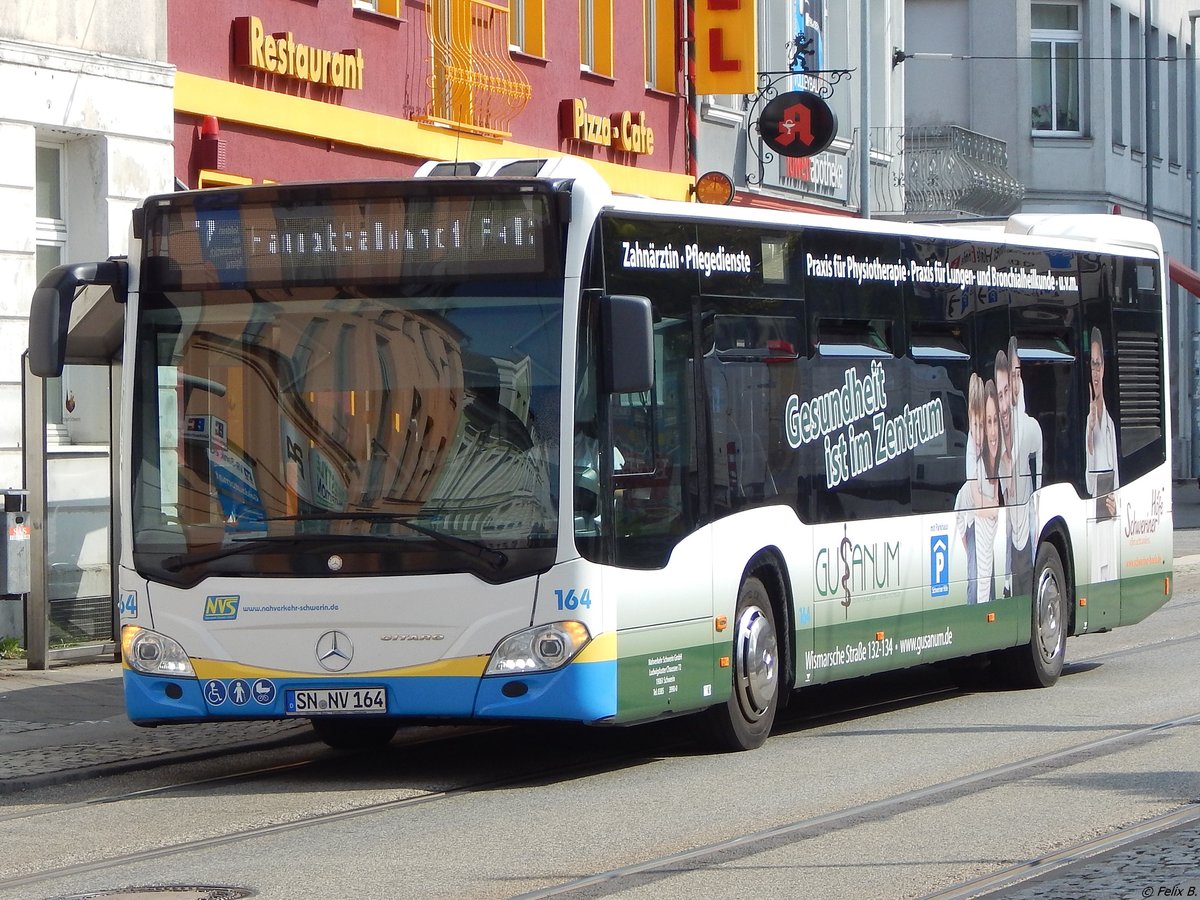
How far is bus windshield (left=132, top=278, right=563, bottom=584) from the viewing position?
34.5 feet

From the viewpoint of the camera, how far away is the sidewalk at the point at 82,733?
11727 mm

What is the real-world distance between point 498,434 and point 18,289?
26.5 ft

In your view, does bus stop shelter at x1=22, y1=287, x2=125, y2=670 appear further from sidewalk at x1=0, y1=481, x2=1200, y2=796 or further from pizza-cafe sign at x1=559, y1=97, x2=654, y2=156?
pizza-cafe sign at x1=559, y1=97, x2=654, y2=156

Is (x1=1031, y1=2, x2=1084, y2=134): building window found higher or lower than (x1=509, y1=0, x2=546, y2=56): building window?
higher

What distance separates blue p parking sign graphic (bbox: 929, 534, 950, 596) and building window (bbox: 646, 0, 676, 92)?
14963 mm

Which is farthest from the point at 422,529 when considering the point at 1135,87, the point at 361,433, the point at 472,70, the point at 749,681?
the point at 1135,87

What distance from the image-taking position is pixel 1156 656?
17.3 meters

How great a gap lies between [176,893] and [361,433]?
2.99 m

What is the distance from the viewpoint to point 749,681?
1194 cm

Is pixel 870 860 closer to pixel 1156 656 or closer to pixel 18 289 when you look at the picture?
pixel 1156 656

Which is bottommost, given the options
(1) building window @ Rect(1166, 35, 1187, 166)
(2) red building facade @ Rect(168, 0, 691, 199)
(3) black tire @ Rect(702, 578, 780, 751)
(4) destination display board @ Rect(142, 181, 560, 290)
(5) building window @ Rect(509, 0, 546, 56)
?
(3) black tire @ Rect(702, 578, 780, 751)

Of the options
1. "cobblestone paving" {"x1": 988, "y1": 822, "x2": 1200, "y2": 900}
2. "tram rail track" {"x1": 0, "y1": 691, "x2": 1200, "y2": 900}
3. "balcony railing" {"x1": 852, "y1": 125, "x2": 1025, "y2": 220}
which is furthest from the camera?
"balcony railing" {"x1": 852, "y1": 125, "x2": 1025, "y2": 220}

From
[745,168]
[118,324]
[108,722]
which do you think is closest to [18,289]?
[118,324]

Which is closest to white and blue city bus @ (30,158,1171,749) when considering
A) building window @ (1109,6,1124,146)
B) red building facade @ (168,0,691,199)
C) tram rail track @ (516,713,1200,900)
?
tram rail track @ (516,713,1200,900)
